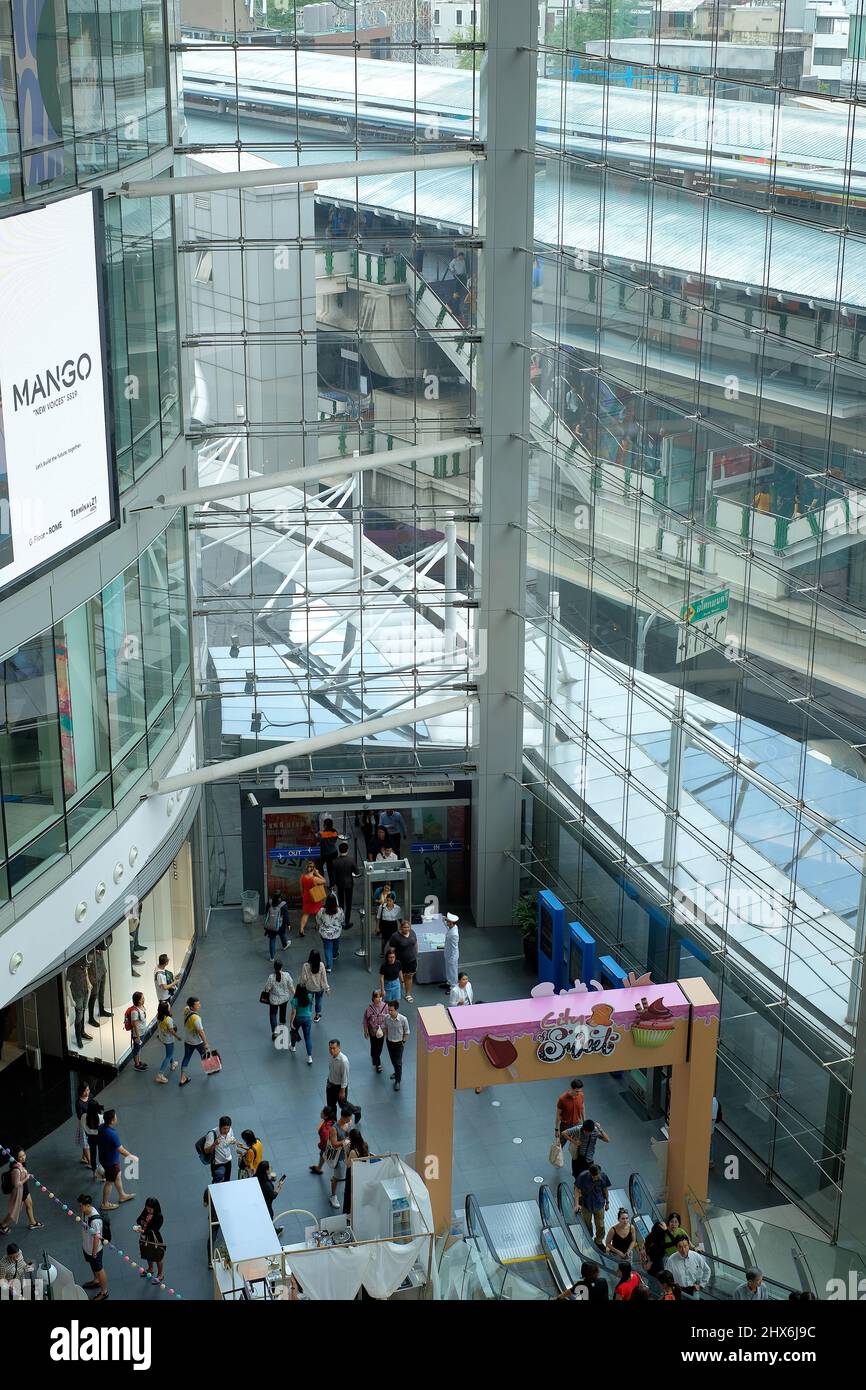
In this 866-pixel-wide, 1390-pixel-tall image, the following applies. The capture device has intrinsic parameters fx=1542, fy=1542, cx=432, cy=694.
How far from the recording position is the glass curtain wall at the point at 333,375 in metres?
21.1

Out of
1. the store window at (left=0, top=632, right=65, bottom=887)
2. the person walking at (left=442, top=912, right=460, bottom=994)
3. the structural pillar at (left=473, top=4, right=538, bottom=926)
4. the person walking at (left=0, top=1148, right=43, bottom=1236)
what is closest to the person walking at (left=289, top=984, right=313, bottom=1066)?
the person walking at (left=442, top=912, right=460, bottom=994)

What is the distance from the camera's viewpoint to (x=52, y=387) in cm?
1545

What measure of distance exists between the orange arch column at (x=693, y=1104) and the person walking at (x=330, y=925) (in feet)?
21.7

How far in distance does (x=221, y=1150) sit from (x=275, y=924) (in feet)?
18.8

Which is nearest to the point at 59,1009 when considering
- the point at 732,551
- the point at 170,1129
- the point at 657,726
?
the point at 170,1129

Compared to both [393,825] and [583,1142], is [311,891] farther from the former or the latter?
[583,1142]

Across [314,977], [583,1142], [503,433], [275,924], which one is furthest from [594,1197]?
[503,433]

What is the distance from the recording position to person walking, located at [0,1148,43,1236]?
16656mm

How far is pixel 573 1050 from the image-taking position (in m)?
16.7

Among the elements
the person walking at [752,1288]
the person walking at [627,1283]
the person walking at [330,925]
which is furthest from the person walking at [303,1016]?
the person walking at [752,1288]

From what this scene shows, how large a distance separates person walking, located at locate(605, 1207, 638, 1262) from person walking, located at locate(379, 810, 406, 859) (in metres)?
9.19

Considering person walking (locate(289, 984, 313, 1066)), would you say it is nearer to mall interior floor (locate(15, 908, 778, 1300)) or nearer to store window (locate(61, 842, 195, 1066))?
mall interior floor (locate(15, 908, 778, 1300))

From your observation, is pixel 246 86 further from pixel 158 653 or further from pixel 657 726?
pixel 657 726

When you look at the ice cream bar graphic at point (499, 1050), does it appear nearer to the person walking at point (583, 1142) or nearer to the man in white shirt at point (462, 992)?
the person walking at point (583, 1142)
